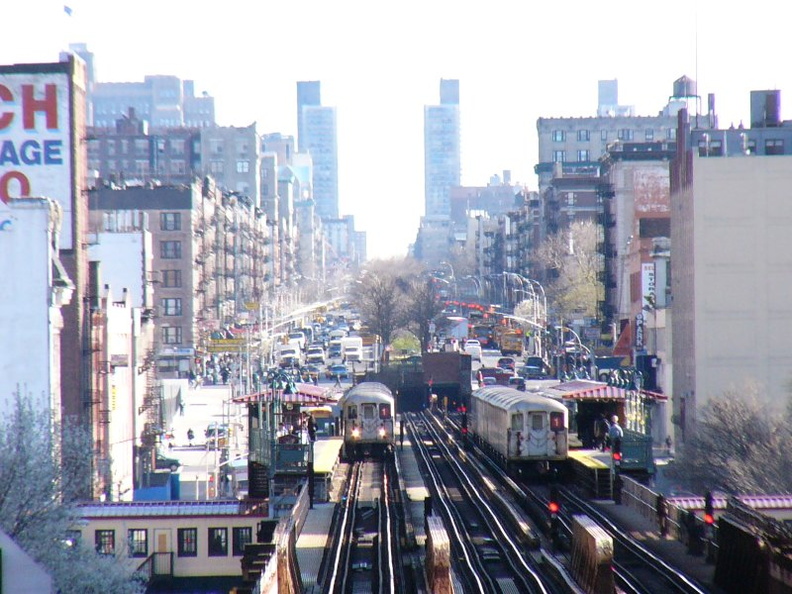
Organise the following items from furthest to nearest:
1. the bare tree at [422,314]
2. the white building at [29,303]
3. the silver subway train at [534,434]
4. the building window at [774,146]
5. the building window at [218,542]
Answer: the bare tree at [422,314] < the building window at [774,146] < the white building at [29,303] < the building window at [218,542] < the silver subway train at [534,434]

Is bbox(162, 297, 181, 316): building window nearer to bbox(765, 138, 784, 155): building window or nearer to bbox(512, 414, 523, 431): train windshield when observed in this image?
bbox(765, 138, 784, 155): building window

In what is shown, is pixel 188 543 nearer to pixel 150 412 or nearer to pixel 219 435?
pixel 150 412

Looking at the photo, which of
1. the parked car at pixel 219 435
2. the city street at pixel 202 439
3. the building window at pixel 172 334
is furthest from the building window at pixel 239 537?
the building window at pixel 172 334

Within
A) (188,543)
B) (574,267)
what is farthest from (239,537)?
(574,267)

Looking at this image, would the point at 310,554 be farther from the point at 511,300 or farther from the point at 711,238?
the point at 511,300

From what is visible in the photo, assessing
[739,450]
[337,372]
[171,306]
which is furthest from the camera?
[171,306]

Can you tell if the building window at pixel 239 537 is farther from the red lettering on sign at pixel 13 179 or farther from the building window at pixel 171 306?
the building window at pixel 171 306

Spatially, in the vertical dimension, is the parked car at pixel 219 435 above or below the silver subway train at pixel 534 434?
below
